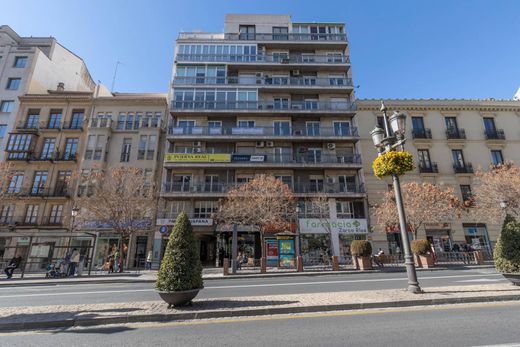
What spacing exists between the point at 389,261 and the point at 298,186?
419 inches

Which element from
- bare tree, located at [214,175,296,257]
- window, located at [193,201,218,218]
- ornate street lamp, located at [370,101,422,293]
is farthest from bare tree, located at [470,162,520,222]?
window, located at [193,201,218,218]

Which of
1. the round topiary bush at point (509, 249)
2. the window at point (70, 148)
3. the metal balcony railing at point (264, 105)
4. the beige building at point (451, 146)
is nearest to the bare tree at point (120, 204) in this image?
the window at point (70, 148)

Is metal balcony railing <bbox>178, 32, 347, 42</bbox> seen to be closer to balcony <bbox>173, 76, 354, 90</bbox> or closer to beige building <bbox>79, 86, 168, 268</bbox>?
balcony <bbox>173, 76, 354, 90</bbox>

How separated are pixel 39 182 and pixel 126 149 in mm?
9596

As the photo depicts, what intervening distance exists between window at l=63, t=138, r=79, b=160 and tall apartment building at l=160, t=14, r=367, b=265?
10.7 m

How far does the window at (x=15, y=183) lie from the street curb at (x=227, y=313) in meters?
29.4

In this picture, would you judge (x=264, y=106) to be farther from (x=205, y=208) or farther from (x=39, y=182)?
(x=39, y=182)

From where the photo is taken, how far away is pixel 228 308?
21.2 ft

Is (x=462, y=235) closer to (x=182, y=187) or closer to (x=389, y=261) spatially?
(x=389, y=261)

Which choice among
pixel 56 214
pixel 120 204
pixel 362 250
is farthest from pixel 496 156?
pixel 56 214

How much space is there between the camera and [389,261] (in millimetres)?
21531

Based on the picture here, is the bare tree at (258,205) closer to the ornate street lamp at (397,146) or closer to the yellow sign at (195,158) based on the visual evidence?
the yellow sign at (195,158)

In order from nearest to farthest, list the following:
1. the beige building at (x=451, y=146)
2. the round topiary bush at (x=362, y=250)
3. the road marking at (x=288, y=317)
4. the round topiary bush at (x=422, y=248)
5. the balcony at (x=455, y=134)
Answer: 1. the road marking at (x=288, y=317)
2. the round topiary bush at (x=362, y=250)
3. the round topiary bush at (x=422, y=248)
4. the beige building at (x=451, y=146)
5. the balcony at (x=455, y=134)

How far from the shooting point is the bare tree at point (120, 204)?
21609 mm
